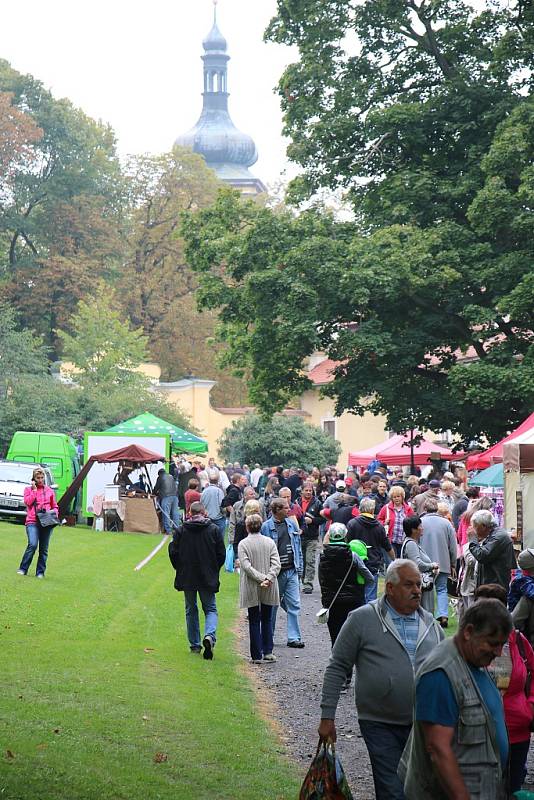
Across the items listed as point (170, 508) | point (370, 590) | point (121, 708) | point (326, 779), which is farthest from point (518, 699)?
point (170, 508)

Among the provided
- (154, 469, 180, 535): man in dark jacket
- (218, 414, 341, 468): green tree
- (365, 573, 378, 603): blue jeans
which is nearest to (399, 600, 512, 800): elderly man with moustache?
(365, 573, 378, 603): blue jeans

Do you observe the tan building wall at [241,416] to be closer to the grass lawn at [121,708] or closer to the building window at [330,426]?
the building window at [330,426]

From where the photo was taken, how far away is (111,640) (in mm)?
15266

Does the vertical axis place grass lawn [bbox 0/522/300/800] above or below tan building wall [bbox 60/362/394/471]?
below

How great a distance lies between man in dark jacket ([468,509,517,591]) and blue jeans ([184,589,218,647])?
3186 mm

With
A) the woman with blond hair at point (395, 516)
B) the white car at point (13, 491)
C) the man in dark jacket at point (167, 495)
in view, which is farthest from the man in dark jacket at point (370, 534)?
the white car at point (13, 491)

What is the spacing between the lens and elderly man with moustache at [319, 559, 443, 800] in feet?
22.4

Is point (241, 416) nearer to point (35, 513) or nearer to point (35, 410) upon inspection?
point (35, 410)

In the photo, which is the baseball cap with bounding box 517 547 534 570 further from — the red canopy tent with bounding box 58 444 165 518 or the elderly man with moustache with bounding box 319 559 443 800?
the red canopy tent with bounding box 58 444 165 518

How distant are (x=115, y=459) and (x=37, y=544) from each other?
14.7 meters

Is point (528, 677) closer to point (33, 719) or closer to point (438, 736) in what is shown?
point (438, 736)

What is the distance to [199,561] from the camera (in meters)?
14.3

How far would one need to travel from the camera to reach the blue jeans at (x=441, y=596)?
1759cm

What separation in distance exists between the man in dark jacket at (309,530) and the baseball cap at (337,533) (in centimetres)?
957
